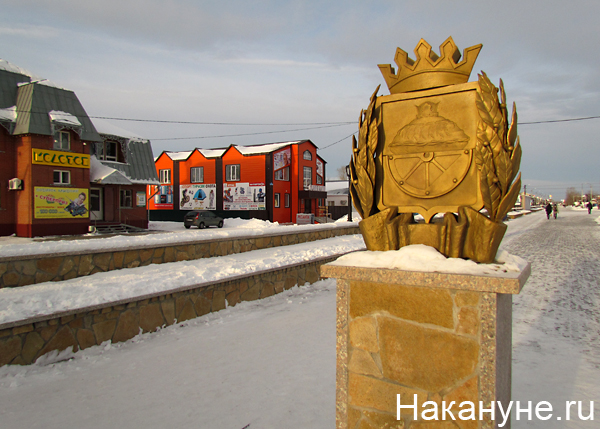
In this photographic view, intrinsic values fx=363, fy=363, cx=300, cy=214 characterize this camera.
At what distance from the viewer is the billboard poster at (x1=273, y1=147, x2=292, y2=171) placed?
29.3 meters

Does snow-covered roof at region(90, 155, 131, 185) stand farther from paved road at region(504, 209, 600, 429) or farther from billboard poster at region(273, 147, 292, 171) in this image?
paved road at region(504, 209, 600, 429)

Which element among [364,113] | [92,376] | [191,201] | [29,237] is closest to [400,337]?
[364,113]

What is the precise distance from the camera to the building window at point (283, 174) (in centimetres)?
2955

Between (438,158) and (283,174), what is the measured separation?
2739 cm

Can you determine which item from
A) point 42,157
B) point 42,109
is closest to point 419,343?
point 42,157

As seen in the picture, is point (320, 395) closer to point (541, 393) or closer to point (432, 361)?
point (432, 361)

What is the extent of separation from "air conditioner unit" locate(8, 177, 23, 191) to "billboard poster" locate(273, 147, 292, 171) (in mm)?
16741

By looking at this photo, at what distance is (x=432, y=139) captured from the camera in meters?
3.10

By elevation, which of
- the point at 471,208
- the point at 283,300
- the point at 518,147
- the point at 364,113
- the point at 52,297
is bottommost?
the point at 283,300

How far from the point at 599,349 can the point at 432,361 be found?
4236mm

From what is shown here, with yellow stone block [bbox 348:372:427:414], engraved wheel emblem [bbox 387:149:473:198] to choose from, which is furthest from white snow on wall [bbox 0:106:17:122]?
yellow stone block [bbox 348:372:427:414]

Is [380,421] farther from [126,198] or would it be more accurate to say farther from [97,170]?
[126,198]

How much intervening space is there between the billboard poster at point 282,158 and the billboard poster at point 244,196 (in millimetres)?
1972

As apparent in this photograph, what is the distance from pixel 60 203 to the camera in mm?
17109
